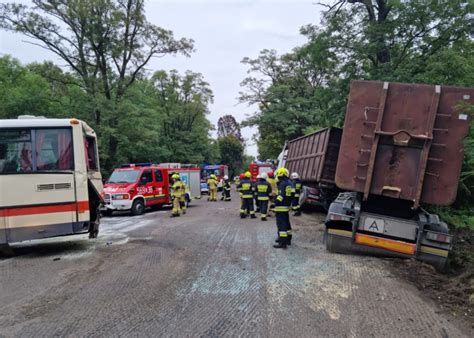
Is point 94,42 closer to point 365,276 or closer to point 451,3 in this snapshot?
point 451,3

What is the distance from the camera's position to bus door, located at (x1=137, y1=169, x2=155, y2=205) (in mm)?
15306

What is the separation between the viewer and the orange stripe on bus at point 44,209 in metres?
6.91

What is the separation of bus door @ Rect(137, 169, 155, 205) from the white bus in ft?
25.1

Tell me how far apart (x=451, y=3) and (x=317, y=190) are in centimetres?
705

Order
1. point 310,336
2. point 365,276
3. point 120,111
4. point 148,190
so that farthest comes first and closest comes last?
point 120,111, point 148,190, point 365,276, point 310,336

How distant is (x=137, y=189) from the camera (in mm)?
15031

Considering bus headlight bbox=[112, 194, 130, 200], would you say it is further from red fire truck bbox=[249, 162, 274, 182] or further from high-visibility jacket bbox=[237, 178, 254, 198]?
red fire truck bbox=[249, 162, 274, 182]

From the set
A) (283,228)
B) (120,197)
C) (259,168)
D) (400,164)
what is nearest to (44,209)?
(283,228)

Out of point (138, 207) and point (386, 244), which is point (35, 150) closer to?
point (386, 244)

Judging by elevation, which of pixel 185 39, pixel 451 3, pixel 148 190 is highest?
pixel 185 39

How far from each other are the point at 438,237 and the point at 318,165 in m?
5.75

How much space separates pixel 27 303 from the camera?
4676 millimetres

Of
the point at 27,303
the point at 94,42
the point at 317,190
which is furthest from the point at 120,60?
the point at 27,303

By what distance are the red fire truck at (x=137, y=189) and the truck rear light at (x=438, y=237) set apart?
11128 mm
